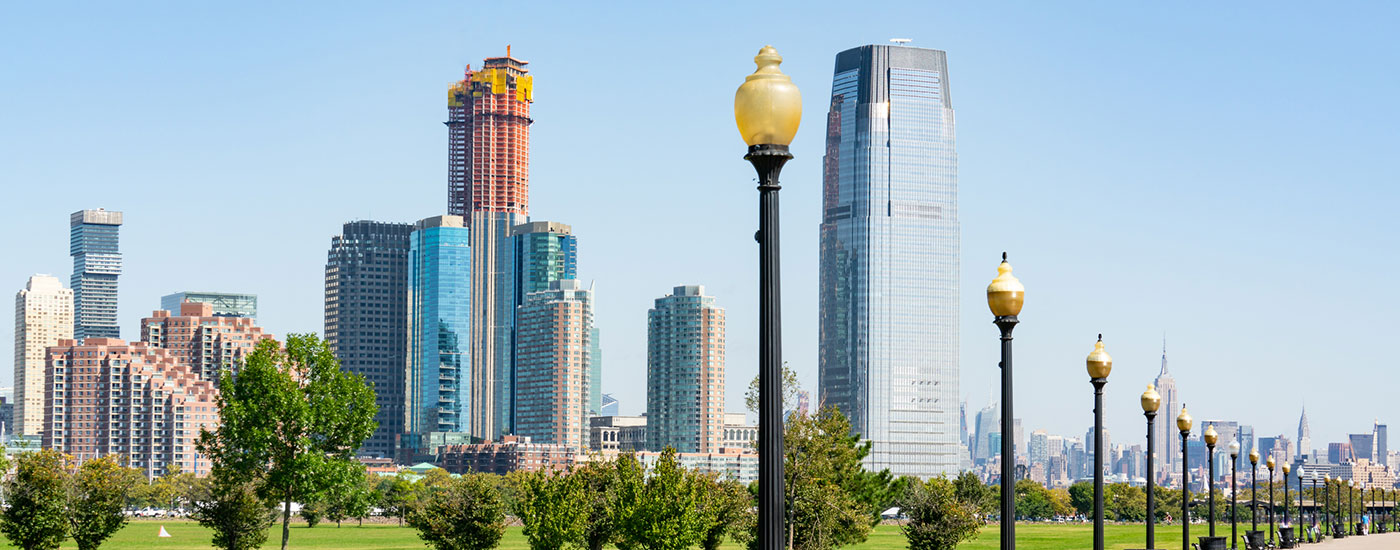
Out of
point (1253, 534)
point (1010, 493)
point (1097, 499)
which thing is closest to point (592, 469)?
point (1253, 534)

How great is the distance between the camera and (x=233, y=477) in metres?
74.2

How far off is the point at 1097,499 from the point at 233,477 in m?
51.2

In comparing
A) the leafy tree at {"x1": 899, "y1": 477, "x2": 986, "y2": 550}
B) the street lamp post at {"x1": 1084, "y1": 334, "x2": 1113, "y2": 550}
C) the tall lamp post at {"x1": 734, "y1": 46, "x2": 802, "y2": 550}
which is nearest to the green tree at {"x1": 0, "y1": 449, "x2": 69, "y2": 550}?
the leafy tree at {"x1": 899, "y1": 477, "x2": 986, "y2": 550}

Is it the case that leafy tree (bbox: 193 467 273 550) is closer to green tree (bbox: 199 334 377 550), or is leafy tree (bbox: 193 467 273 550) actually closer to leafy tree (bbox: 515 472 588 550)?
green tree (bbox: 199 334 377 550)

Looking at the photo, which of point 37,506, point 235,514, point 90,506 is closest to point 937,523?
point 235,514

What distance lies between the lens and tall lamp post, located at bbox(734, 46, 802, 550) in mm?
16219

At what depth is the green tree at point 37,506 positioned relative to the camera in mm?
71125

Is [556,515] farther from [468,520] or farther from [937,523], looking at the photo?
[937,523]

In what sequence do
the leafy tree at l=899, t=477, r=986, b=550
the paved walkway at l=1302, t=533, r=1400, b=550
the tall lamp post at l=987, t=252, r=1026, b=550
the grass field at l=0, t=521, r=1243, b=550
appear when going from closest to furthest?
the tall lamp post at l=987, t=252, r=1026, b=550 → the paved walkway at l=1302, t=533, r=1400, b=550 → the leafy tree at l=899, t=477, r=986, b=550 → the grass field at l=0, t=521, r=1243, b=550

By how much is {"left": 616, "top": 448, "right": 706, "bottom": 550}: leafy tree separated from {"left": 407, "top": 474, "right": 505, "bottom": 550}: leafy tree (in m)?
13.5

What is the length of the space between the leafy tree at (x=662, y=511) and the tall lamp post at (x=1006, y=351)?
4289cm

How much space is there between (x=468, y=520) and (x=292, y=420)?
12.1 m

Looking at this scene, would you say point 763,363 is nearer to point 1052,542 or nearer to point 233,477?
point 233,477

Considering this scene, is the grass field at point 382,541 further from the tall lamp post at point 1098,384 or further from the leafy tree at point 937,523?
the tall lamp post at point 1098,384
